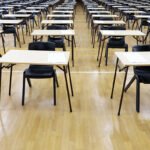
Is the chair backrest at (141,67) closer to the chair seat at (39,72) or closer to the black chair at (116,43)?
the chair seat at (39,72)

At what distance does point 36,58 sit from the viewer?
136 inches

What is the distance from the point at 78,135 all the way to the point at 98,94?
1226 mm

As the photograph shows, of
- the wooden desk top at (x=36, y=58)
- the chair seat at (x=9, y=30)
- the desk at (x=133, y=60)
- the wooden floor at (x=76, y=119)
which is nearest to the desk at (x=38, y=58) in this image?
the wooden desk top at (x=36, y=58)

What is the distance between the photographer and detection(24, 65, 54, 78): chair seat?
371 centimetres

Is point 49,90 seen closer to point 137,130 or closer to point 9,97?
point 9,97

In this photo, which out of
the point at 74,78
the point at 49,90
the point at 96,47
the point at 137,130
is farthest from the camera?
the point at 96,47

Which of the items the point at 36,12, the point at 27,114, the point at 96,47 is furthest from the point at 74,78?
the point at 36,12

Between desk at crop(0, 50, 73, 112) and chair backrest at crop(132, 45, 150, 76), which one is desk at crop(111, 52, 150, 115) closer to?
chair backrest at crop(132, 45, 150, 76)

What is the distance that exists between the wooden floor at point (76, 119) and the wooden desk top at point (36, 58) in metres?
0.68

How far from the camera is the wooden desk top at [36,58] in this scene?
3305 millimetres

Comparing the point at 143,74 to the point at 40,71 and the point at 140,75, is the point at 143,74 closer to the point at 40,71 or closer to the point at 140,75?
the point at 140,75

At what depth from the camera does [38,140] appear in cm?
298

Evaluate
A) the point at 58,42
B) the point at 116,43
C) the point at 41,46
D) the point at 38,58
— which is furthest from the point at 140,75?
the point at 58,42

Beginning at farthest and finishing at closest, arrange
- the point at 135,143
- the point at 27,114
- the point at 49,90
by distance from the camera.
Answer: the point at 49,90
the point at 27,114
the point at 135,143
